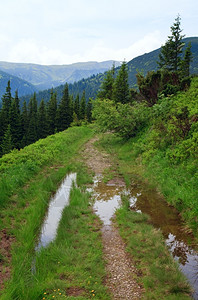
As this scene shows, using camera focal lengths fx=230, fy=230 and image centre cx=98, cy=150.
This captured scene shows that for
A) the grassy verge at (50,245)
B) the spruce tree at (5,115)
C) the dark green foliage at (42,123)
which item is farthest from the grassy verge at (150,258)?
Answer: the dark green foliage at (42,123)

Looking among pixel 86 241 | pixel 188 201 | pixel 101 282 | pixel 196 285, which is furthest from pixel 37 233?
pixel 188 201

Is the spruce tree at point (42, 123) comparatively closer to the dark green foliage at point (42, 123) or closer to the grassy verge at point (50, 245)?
the dark green foliage at point (42, 123)

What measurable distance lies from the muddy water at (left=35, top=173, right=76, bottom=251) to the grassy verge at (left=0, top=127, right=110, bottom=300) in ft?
0.82

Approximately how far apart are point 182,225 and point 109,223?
263 cm

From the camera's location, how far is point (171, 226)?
326 inches

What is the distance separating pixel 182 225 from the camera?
27.0 ft

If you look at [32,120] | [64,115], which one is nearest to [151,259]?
[64,115]

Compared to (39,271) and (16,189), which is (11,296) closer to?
(39,271)

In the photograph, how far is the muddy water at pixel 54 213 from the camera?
768 centimetres

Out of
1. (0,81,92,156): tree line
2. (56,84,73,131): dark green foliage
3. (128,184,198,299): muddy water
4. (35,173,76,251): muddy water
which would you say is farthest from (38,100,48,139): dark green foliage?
→ (128,184,198,299): muddy water

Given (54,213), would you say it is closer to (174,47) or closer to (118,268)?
(118,268)

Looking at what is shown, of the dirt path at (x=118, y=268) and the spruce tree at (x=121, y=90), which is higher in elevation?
the spruce tree at (x=121, y=90)

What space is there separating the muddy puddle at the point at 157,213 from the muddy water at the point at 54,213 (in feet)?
4.81

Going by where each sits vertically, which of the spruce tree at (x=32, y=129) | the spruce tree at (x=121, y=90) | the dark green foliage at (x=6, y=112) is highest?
the spruce tree at (x=121, y=90)
